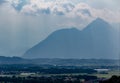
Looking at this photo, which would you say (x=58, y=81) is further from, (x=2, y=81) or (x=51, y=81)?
(x=2, y=81)

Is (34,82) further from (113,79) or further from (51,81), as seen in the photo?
(113,79)

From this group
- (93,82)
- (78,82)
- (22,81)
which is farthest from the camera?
(22,81)

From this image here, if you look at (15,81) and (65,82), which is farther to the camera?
(15,81)

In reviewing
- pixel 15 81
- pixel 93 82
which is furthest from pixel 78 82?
pixel 15 81

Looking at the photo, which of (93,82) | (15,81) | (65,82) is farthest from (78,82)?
(15,81)

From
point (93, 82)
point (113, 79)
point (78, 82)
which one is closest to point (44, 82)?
point (78, 82)

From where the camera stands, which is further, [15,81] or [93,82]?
[15,81]

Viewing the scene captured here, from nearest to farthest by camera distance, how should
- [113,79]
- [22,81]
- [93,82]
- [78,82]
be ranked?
[113,79] → [93,82] → [78,82] → [22,81]

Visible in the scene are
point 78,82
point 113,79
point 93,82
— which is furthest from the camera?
point 78,82

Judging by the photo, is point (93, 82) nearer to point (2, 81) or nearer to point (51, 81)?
point (51, 81)
